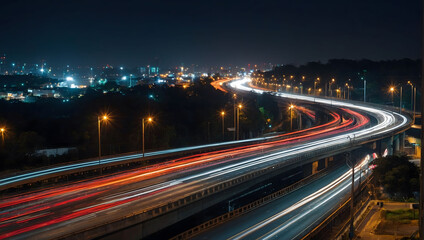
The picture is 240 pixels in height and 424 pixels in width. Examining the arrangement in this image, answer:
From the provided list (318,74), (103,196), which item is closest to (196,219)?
(103,196)

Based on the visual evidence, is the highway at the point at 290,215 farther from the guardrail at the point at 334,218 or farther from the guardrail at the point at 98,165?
the guardrail at the point at 98,165

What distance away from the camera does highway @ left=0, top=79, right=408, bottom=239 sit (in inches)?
Answer: 522

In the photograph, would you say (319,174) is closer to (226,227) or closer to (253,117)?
(226,227)

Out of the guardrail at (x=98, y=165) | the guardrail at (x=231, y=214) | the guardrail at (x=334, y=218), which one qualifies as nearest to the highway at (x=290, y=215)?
the guardrail at (x=231, y=214)

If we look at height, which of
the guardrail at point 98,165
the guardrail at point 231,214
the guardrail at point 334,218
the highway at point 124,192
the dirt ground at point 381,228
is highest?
the guardrail at point 98,165

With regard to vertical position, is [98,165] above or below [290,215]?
above

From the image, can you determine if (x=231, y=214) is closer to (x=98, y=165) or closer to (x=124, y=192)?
(x=124, y=192)

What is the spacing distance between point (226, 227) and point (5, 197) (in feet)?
27.2

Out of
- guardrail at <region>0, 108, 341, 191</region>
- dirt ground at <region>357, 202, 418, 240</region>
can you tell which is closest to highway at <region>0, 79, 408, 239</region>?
guardrail at <region>0, 108, 341, 191</region>

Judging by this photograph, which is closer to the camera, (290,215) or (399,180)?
(290,215)

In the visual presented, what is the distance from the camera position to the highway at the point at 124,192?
43.5 feet

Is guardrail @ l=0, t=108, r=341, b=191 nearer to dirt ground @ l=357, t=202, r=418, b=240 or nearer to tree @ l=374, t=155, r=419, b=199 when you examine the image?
tree @ l=374, t=155, r=419, b=199

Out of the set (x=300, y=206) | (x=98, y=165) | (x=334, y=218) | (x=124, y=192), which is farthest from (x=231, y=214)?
(x=98, y=165)

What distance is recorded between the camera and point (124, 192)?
17.0 meters
